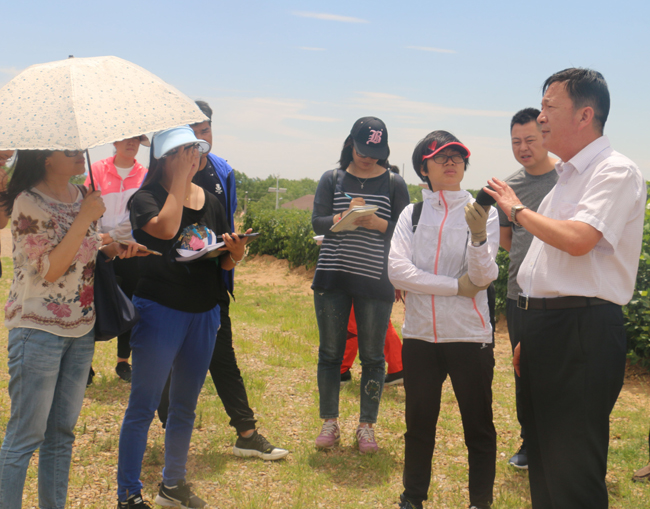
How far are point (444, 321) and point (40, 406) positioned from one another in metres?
2.05

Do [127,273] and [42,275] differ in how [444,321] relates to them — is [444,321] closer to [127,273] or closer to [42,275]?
A: [42,275]

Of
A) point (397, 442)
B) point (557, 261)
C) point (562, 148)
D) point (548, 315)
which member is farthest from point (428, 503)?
point (562, 148)

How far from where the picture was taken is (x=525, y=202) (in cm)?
386

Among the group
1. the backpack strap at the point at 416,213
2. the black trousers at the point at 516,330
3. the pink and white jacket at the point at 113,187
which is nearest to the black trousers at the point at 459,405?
the black trousers at the point at 516,330

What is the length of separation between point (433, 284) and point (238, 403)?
1757 millimetres

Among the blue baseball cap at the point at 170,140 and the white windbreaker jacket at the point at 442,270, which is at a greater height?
the blue baseball cap at the point at 170,140

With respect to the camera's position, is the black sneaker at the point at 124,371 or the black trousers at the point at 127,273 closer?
the black trousers at the point at 127,273

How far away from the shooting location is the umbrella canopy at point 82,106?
2.14m

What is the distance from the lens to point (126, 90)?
7.95 ft

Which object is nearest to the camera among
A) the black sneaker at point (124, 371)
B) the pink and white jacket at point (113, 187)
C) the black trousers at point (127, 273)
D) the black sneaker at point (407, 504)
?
the black sneaker at point (407, 504)

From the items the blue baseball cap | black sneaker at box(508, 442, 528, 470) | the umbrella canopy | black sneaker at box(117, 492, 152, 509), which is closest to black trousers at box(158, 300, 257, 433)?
black sneaker at box(117, 492, 152, 509)

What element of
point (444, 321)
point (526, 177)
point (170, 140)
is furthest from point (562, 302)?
point (170, 140)

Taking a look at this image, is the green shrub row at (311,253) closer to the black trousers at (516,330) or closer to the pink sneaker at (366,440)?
the black trousers at (516,330)

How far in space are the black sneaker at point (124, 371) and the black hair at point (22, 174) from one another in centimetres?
325
